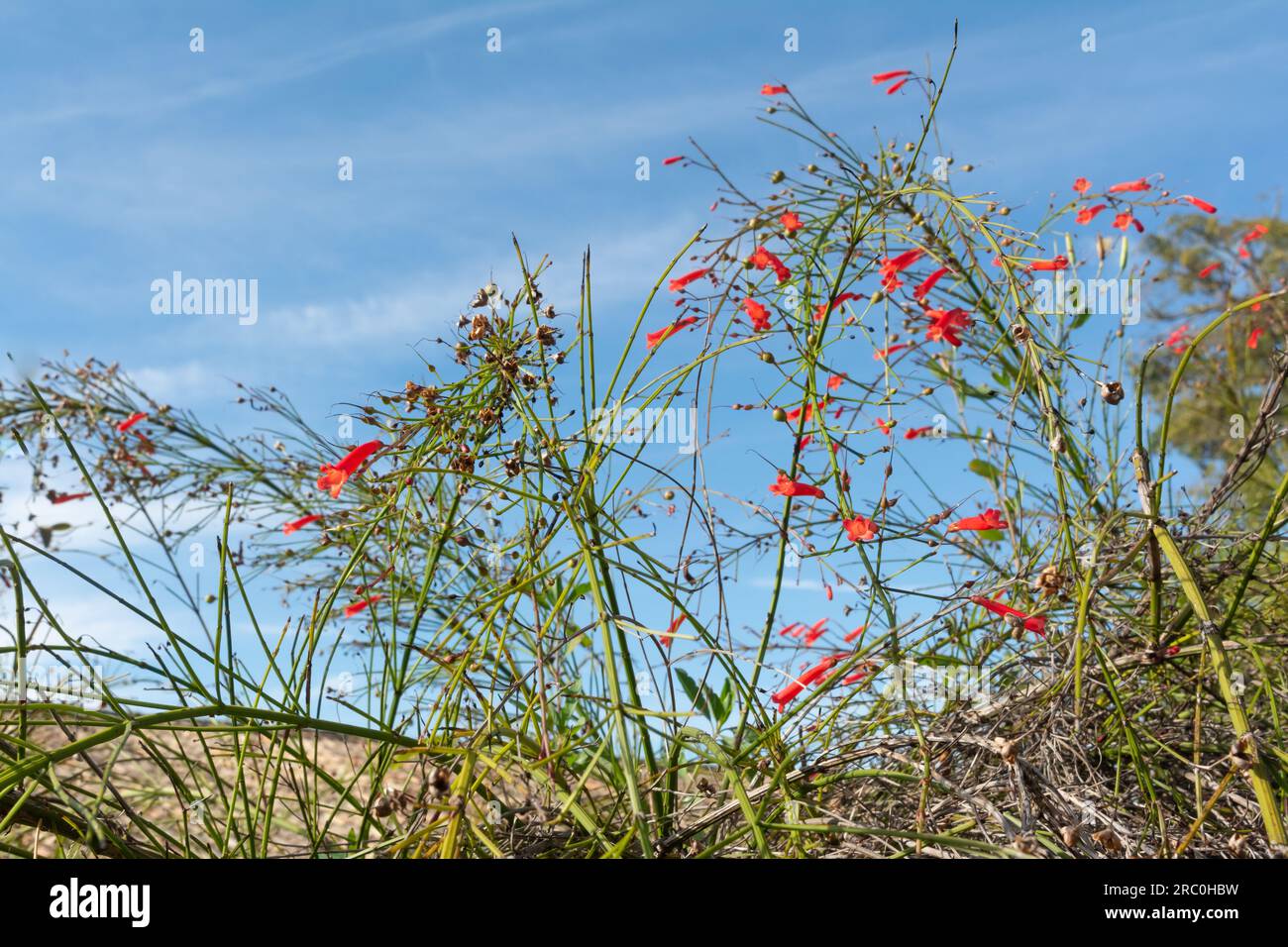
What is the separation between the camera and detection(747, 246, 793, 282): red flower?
6.91 feet

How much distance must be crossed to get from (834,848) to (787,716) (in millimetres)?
181

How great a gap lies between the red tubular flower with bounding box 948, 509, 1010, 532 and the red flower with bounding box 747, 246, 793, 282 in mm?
618

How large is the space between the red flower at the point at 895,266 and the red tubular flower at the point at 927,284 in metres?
0.06

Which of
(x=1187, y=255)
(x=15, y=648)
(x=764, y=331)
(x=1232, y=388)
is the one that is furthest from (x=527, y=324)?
(x=1187, y=255)

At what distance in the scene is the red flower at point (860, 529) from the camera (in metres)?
1.79

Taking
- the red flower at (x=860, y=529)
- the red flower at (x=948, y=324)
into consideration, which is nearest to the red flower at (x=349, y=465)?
the red flower at (x=860, y=529)

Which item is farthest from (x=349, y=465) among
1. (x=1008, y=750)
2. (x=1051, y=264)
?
(x=1051, y=264)

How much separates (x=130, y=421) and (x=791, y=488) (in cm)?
252

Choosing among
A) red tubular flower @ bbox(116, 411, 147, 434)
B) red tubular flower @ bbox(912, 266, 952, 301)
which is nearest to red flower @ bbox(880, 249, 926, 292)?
red tubular flower @ bbox(912, 266, 952, 301)

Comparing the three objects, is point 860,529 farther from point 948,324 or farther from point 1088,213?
point 1088,213

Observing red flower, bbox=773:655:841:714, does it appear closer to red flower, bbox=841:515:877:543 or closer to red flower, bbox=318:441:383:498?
red flower, bbox=841:515:877:543

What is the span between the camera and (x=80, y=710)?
1178 mm

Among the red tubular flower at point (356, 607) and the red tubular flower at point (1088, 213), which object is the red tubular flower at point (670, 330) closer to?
the red tubular flower at point (356, 607)
